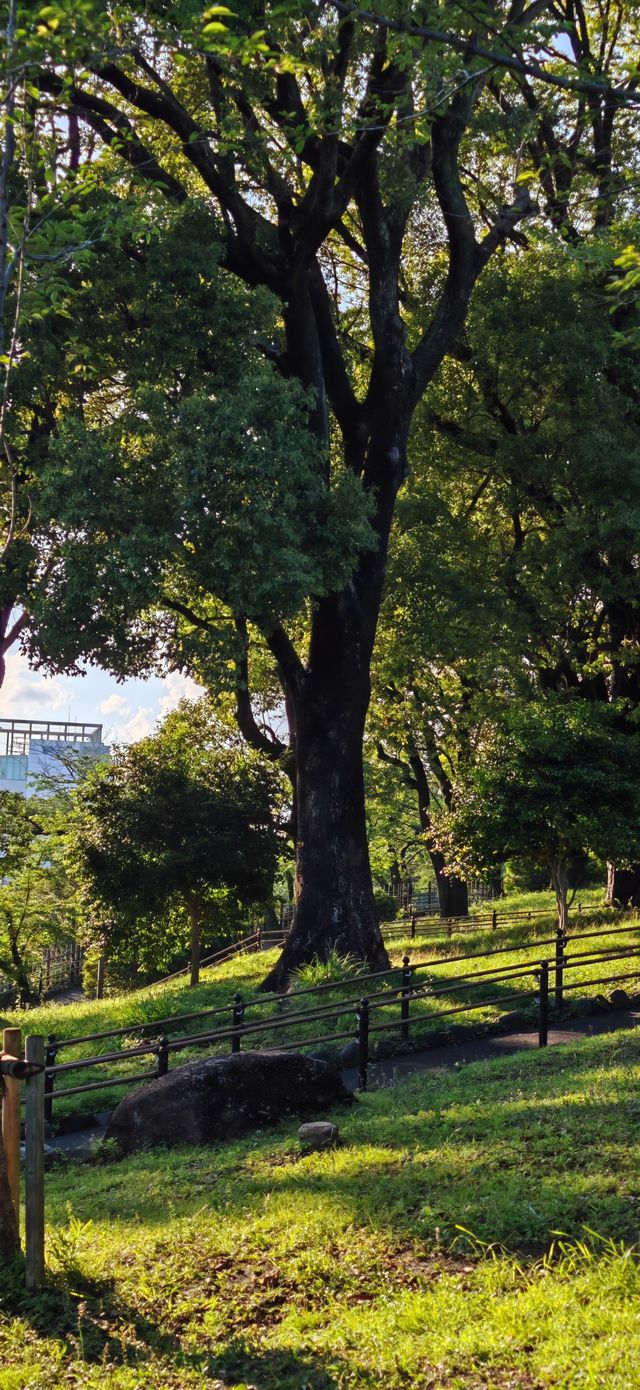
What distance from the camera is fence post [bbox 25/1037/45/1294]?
6121 millimetres

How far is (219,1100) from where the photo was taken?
9680 mm

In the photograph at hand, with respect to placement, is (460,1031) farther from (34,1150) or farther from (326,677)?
(34,1150)

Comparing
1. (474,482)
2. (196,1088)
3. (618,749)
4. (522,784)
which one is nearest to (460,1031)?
(196,1088)

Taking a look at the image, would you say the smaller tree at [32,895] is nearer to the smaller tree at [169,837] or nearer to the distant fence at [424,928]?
the smaller tree at [169,837]

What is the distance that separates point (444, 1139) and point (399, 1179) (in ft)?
3.37

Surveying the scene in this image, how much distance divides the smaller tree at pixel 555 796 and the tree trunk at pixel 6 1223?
1497 centimetres

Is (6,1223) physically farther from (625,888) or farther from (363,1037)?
(625,888)

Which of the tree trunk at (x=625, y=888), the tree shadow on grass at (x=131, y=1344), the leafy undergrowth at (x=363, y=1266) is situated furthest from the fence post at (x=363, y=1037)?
the tree trunk at (x=625, y=888)

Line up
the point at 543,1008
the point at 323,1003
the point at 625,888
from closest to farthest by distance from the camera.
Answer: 1. the point at 543,1008
2. the point at 323,1003
3. the point at 625,888

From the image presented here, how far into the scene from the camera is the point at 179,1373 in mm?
5105

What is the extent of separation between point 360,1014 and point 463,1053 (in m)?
2.54

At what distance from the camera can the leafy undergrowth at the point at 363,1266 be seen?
492cm

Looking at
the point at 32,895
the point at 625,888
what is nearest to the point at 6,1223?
the point at 625,888

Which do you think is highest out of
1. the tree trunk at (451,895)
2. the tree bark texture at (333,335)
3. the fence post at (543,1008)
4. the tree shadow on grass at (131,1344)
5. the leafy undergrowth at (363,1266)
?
the tree bark texture at (333,335)
